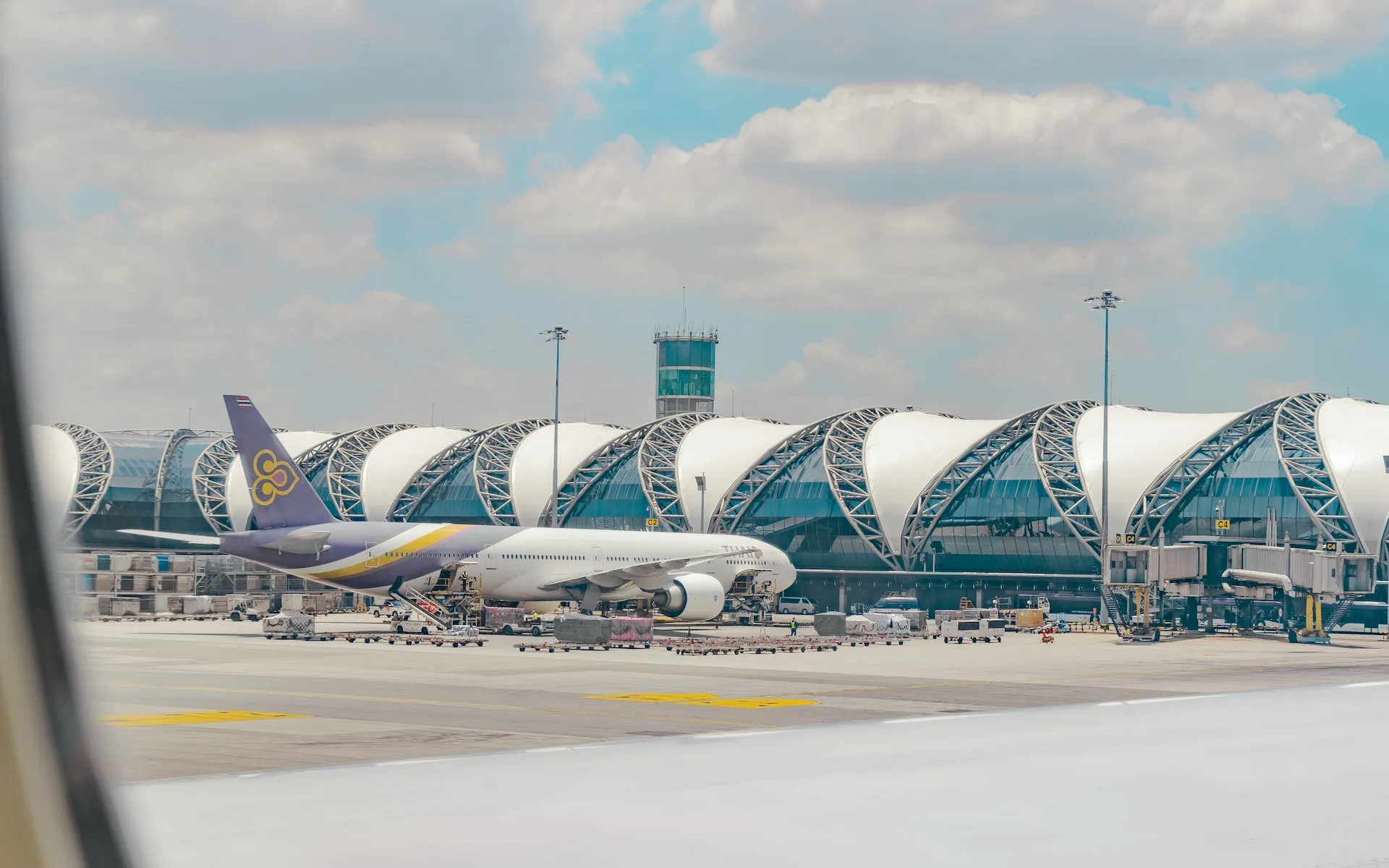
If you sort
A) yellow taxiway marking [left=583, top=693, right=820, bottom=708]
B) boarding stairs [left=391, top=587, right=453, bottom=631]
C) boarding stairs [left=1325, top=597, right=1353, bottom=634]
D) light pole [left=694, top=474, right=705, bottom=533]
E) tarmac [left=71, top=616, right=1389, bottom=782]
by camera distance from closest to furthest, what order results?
tarmac [left=71, top=616, right=1389, bottom=782] < yellow taxiway marking [left=583, top=693, right=820, bottom=708] < boarding stairs [left=391, top=587, right=453, bottom=631] < boarding stairs [left=1325, top=597, right=1353, bottom=634] < light pole [left=694, top=474, right=705, bottom=533]

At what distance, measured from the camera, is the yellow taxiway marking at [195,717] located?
2581cm

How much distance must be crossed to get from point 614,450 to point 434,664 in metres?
70.1

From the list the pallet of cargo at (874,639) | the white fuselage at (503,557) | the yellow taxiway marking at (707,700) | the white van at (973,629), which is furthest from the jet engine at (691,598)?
the yellow taxiway marking at (707,700)

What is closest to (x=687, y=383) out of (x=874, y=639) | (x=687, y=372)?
(x=687, y=372)

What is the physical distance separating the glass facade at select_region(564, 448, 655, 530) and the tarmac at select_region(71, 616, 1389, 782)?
4752 centimetres

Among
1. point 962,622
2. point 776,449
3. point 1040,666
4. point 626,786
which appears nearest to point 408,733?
point 626,786

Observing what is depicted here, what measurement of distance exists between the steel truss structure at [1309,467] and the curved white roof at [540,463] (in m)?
47.3

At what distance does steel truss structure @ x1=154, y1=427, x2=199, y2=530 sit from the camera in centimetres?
12700

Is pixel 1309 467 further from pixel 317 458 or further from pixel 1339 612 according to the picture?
pixel 317 458

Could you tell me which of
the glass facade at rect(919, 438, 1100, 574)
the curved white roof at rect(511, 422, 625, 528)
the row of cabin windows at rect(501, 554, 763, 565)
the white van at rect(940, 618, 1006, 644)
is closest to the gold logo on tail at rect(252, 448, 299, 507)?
the row of cabin windows at rect(501, 554, 763, 565)

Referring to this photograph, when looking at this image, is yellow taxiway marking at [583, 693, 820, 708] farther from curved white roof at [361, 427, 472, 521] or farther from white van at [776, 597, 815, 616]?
curved white roof at [361, 427, 472, 521]

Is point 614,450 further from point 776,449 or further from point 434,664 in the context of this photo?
point 434,664

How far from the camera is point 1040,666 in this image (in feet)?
153

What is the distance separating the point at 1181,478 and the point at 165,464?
272ft
